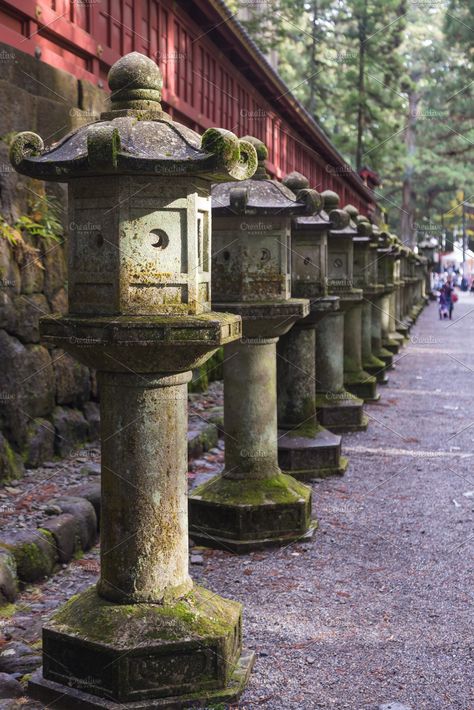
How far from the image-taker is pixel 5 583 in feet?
19.2

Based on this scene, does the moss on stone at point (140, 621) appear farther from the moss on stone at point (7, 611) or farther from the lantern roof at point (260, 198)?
the lantern roof at point (260, 198)

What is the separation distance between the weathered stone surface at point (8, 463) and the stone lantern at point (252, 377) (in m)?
1.77

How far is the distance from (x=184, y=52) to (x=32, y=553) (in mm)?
11204

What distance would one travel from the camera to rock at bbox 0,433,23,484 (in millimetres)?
8211

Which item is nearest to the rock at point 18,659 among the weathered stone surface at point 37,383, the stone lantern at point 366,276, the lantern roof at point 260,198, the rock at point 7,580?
the rock at point 7,580

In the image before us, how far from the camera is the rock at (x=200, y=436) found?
10.3m

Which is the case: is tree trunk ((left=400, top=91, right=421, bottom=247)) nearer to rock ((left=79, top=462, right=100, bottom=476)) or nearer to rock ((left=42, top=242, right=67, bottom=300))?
rock ((left=42, top=242, right=67, bottom=300))

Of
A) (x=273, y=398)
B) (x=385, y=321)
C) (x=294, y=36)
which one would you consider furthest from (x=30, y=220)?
(x=294, y=36)

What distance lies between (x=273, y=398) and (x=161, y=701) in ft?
11.3

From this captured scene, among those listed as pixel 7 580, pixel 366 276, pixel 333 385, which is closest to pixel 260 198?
pixel 7 580

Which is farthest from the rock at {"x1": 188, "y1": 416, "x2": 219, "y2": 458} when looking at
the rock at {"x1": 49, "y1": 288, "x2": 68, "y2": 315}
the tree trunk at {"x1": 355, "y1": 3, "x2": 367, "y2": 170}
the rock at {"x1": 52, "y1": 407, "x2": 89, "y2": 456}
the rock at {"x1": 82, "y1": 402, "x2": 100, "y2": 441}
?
the tree trunk at {"x1": 355, "y1": 3, "x2": 367, "y2": 170}

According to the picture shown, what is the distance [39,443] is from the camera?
9070mm

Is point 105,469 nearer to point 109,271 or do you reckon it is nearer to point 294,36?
point 109,271

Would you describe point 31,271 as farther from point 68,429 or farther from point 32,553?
point 32,553
